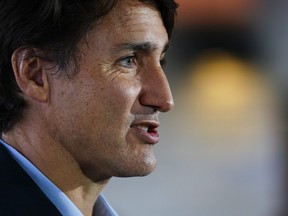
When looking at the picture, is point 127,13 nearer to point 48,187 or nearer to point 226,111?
point 48,187

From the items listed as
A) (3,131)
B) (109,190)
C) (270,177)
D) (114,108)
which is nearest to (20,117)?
(3,131)

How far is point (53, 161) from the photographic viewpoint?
1253mm

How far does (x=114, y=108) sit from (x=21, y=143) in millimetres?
178

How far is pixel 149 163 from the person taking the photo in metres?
1.27

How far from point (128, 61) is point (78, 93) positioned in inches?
4.3

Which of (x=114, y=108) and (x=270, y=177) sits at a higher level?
(x=114, y=108)

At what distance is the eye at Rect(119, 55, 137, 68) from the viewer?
1280 millimetres

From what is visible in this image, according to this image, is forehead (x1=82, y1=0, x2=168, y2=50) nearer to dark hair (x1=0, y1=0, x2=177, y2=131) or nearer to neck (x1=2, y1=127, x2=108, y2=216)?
dark hair (x1=0, y1=0, x2=177, y2=131)

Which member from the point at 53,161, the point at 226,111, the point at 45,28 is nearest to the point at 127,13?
the point at 45,28

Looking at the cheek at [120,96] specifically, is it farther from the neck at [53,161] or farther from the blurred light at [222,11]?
the blurred light at [222,11]

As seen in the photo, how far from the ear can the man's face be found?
0.02 metres

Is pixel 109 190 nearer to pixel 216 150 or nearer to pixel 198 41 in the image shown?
pixel 216 150

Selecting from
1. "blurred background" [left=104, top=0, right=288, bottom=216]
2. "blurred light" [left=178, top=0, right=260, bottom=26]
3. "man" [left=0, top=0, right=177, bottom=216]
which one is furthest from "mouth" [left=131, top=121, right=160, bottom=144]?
"blurred light" [left=178, top=0, right=260, bottom=26]

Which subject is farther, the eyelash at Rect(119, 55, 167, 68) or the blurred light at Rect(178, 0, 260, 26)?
the blurred light at Rect(178, 0, 260, 26)
